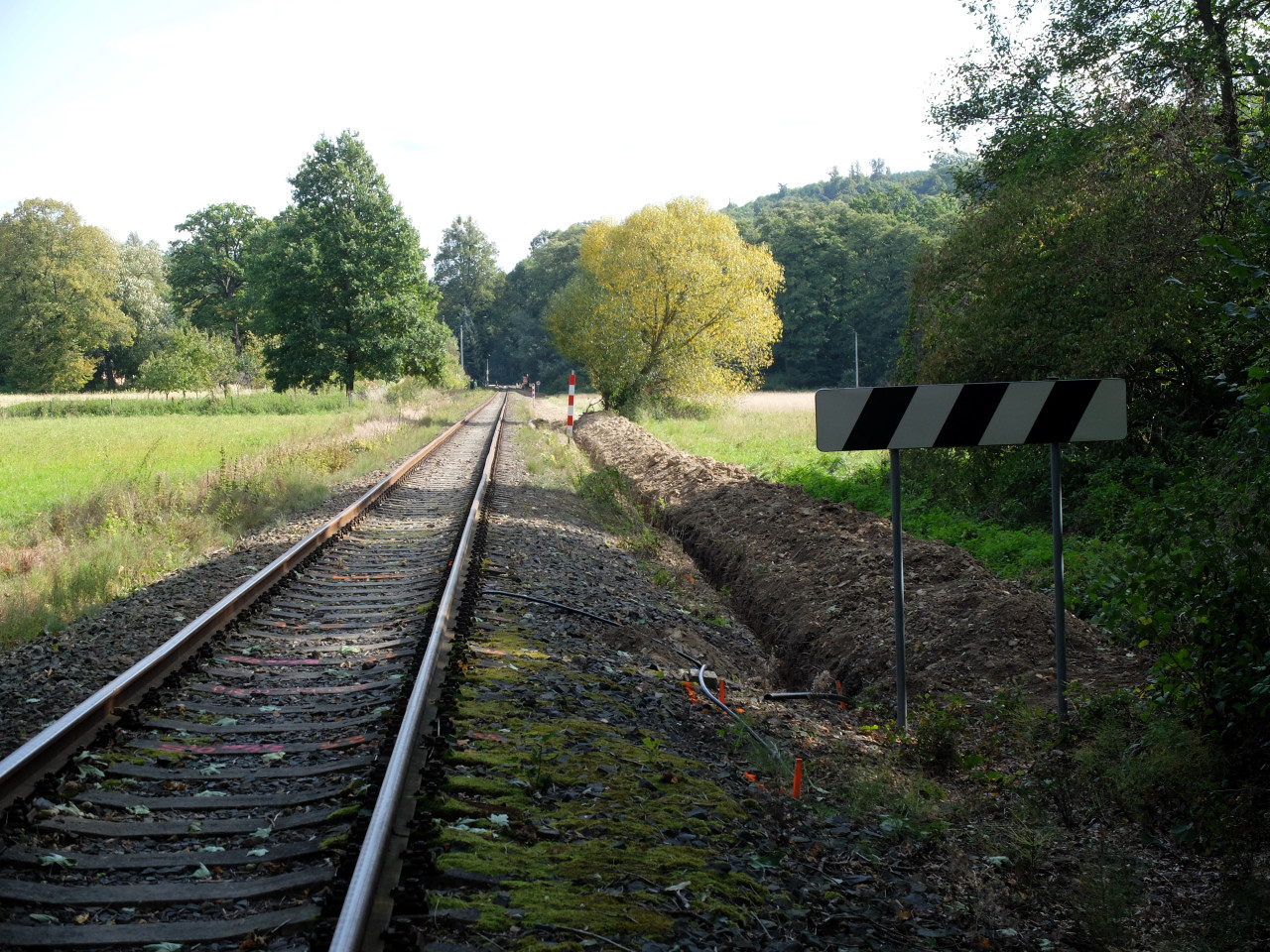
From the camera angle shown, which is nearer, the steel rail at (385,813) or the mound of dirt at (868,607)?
the steel rail at (385,813)

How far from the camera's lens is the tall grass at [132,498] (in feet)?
25.5

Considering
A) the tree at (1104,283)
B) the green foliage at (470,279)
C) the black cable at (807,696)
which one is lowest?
the black cable at (807,696)

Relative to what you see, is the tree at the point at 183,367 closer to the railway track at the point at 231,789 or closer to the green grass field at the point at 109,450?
the green grass field at the point at 109,450

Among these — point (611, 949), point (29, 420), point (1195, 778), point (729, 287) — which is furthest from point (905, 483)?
point (29, 420)

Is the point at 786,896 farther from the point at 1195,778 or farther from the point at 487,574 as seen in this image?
the point at 487,574

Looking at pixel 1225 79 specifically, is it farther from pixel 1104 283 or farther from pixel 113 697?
pixel 113 697

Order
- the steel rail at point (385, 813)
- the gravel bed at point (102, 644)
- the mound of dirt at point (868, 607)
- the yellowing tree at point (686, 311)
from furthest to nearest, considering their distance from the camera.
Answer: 1. the yellowing tree at point (686, 311)
2. the mound of dirt at point (868, 607)
3. the gravel bed at point (102, 644)
4. the steel rail at point (385, 813)

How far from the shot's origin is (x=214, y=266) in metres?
75.7

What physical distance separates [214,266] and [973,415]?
82.2 m

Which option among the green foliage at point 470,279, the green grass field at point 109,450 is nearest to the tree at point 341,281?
the green grass field at point 109,450

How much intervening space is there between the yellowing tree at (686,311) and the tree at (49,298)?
47046 millimetres

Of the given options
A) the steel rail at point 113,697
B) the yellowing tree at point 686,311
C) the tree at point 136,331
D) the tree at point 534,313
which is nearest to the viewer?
the steel rail at point 113,697

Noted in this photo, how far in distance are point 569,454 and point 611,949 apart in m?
19.9

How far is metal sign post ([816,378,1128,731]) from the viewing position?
4.71 metres
